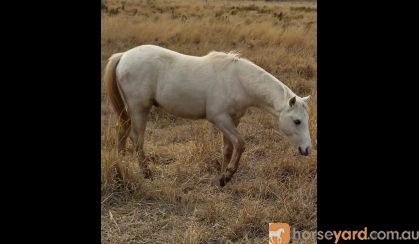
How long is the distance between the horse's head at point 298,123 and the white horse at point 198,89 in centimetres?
15

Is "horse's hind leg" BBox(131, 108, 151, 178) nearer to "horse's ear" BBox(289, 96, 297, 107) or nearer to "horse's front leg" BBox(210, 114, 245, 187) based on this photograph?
"horse's front leg" BBox(210, 114, 245, 187)

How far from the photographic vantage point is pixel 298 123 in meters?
4.05

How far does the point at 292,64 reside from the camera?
9.24 metres

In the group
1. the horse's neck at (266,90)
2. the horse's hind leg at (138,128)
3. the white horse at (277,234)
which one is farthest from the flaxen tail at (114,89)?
the white horse at (277,234)

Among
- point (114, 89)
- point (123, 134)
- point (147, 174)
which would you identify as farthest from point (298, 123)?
point (114, 89)

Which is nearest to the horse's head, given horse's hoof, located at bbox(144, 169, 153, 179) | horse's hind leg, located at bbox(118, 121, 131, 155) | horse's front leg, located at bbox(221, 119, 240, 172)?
horse's front leg, located at bbox(221, 119, 240, 172)

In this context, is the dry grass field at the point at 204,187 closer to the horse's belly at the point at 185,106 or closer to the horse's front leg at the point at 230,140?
the horse's front leg at the point at 230,140

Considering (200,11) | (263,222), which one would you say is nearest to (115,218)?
(263,222)

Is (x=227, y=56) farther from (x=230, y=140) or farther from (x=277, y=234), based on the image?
(x=277, y=234)

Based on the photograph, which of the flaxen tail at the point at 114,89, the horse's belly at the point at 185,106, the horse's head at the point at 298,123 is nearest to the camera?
the horse's head at the point at 298,123

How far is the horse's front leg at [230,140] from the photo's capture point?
14.4ft

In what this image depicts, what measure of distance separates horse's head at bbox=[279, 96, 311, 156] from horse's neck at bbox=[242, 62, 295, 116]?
14cm

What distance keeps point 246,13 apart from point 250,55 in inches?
337
